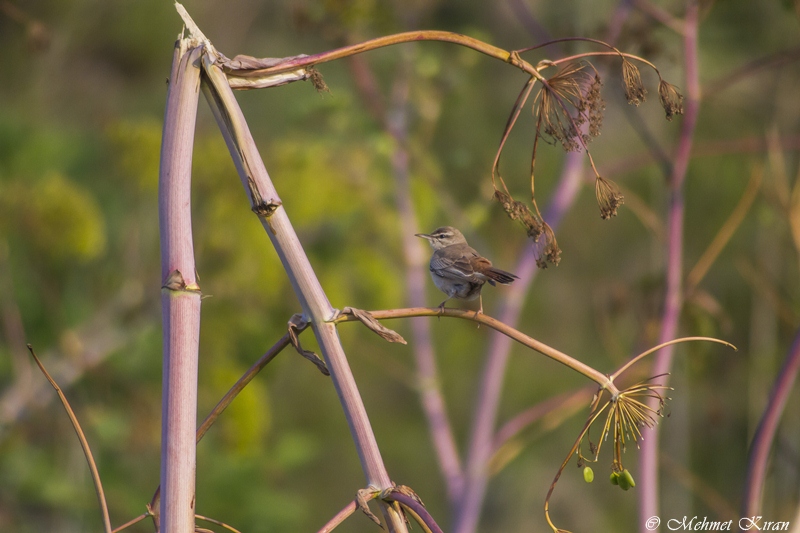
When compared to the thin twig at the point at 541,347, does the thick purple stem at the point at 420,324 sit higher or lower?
higher

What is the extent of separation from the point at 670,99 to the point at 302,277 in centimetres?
76

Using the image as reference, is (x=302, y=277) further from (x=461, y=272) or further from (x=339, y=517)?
(x=461, y=272)

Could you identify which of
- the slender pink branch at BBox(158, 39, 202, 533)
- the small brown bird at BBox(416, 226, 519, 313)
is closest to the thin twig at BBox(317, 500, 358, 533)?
the slender pink branch at BBox(158, 39, 202, 533)

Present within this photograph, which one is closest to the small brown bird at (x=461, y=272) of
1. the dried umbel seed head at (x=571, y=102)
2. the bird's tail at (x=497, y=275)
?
the bird's tail at (x=497, y=275)

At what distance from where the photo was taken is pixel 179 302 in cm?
116

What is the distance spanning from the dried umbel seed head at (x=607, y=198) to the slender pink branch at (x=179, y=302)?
0.72m

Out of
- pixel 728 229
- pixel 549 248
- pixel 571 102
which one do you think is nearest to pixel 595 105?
pixel 571 102

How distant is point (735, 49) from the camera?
7.76 metres

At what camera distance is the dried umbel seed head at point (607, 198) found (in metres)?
Result: 1.36

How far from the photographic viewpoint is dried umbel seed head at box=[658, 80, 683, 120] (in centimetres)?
138

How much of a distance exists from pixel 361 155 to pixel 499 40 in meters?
5.13

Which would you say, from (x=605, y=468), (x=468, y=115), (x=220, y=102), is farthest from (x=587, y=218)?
(x=220, y=102)

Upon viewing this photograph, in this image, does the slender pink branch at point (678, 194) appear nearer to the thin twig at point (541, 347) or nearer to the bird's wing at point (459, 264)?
the bird's wing at point (459, 264)

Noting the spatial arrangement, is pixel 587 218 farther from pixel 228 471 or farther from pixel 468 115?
pixel 228 471
